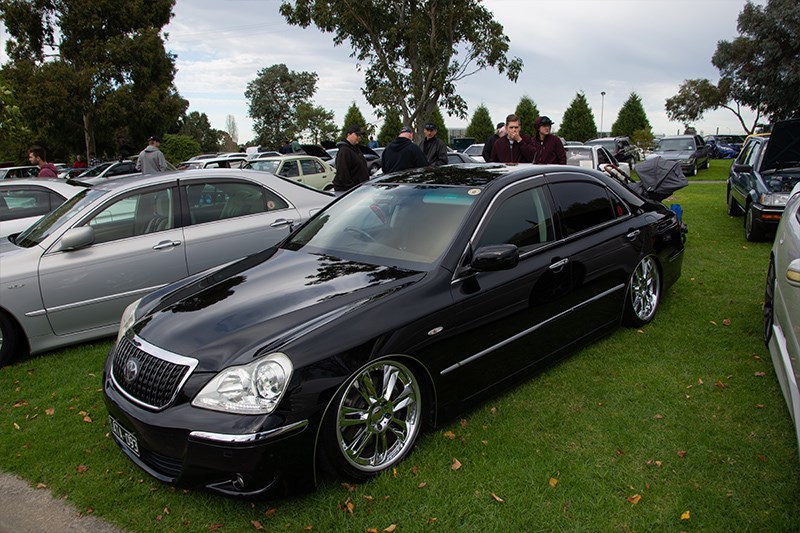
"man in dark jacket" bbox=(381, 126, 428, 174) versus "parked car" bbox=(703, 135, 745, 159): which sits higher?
"man in dark jacket" bbox=(381, 126, 428, 174)

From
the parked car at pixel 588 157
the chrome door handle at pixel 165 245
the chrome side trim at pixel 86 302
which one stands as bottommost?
the chrome side trim at pixel 86 302

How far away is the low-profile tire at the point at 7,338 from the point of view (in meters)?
4.72

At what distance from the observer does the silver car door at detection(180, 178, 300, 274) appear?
5.47m

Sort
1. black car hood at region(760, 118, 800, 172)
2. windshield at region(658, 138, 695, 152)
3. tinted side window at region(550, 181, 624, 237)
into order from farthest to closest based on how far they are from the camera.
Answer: windshield at region(658, 138, 695, 152)
black car hood at region(760, 118, 800, 172)
tinted side window at region(550, 181, 624, 237)

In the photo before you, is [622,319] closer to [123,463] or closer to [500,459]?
[500,459]

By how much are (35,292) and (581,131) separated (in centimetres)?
4576

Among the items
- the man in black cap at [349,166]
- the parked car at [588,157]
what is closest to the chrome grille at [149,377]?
the man in black cap at [349,166]

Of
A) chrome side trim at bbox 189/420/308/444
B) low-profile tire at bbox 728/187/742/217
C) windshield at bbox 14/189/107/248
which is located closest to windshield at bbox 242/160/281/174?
windshield at bbox 14/189/107/248

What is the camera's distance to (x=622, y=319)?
480 centimetres

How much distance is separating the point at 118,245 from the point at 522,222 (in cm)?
358

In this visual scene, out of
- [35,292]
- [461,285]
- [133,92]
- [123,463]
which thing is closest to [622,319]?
[461,285]

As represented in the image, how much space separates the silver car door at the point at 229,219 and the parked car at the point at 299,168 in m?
8.96

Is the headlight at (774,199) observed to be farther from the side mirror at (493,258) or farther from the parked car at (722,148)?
the parked car at (722,148)

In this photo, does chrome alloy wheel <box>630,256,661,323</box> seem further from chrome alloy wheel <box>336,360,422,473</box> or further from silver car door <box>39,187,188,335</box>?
silver car door <box>39,187,188,335</box>
